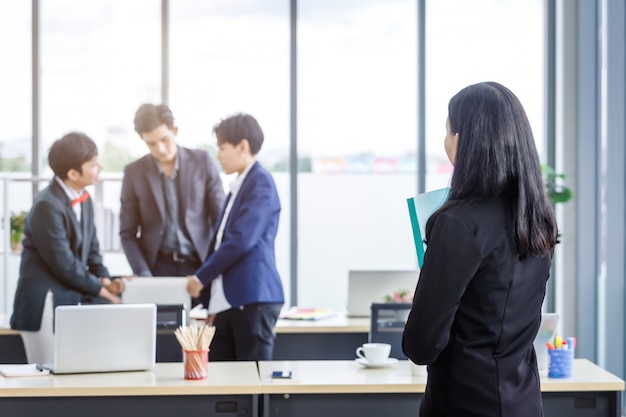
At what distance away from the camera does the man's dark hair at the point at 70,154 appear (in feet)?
14.3

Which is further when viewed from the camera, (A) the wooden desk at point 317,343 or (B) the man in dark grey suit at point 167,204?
(B) the man in dark grey suit at point 167,204

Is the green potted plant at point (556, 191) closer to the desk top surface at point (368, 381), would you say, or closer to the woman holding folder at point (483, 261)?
the desk top surface at point (368, 381)

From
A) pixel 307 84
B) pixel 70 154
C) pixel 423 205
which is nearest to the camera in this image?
pixel 423 205

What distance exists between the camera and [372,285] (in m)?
4.99

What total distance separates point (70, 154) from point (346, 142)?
274 cm

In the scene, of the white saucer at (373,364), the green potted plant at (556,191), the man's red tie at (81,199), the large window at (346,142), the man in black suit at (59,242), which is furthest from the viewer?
the large window at (346,142)

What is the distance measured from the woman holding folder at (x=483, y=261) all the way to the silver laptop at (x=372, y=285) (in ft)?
9.05

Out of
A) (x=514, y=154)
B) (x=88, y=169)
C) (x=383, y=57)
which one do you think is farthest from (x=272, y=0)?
(x=514, y=154)

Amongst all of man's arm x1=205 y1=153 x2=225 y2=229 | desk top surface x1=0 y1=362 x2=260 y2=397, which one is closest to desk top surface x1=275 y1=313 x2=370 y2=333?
man's arm x1=205 y1=153 x2=225 y2=229

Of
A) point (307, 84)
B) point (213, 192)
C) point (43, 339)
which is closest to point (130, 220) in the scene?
point (213, 192)

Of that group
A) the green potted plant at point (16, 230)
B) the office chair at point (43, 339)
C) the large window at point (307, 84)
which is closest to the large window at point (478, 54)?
the large window at point (307, 84)

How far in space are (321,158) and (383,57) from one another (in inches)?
34.5

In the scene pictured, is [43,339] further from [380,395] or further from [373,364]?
[380,395]

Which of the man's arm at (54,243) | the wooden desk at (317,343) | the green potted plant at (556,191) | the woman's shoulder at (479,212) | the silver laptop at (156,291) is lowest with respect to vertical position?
the wooden desk at (317,343)
